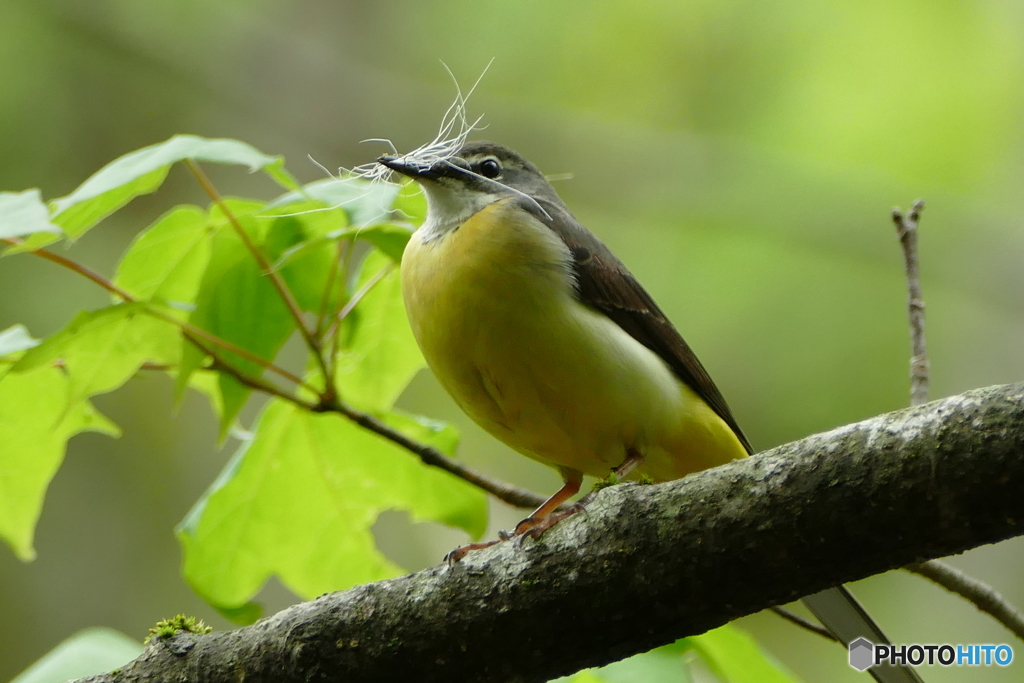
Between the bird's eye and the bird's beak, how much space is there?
1.44ft

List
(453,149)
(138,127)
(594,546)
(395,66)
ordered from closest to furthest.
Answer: (594,546) < (453,149) < (138,127) < (395,66)

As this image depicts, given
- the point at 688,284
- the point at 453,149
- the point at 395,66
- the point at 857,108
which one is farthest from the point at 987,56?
the point at 453,149

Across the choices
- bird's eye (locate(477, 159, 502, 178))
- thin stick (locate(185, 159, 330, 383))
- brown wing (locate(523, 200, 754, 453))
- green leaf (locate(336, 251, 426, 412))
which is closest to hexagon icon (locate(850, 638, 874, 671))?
brown wing (locate(523, 200, 754, 453))

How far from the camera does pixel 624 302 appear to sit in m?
4.03

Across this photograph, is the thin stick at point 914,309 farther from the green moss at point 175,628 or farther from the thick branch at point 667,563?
the green moss at point 175,628

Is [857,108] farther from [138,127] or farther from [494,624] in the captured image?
[494,624]

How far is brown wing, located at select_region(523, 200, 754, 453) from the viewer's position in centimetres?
392

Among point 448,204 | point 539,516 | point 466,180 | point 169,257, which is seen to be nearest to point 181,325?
point 169,257

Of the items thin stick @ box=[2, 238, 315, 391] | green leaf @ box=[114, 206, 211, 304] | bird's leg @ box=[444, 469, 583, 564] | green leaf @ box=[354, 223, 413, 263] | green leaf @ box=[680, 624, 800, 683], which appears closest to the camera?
green leaf @ box=[680, 624, 800, 683]

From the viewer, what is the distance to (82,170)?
8.55 metres

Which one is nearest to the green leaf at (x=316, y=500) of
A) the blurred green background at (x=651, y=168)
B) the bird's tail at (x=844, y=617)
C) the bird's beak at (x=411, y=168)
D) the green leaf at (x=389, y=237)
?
the green leaf at (x=389, y=237)

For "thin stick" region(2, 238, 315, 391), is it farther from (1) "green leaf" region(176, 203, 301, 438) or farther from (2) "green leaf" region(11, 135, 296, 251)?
(2) "green leaf" region(11, 135, 296, 251)

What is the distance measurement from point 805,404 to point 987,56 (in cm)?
370

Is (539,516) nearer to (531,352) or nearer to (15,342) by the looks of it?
(531,352)
